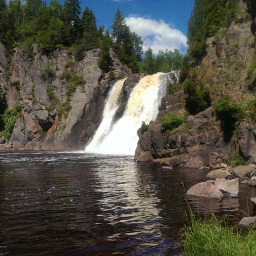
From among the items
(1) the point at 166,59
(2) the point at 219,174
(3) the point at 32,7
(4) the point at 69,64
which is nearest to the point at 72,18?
(4) the point at 69,64

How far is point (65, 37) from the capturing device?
79438mm

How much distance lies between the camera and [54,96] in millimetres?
71250

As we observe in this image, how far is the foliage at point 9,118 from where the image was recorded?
71.5 meters

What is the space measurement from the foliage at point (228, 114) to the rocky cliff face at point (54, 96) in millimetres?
Answer: 32087

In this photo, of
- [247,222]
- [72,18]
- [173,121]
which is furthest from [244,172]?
[72,18]

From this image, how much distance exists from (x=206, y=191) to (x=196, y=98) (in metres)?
21.2

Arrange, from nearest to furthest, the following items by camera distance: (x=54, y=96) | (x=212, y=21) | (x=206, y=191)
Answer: (x=206, y=191) → (x=212, y=21) → (x=54, y=96)

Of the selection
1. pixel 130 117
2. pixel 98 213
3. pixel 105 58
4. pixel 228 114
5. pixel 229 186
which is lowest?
pixel 98 213

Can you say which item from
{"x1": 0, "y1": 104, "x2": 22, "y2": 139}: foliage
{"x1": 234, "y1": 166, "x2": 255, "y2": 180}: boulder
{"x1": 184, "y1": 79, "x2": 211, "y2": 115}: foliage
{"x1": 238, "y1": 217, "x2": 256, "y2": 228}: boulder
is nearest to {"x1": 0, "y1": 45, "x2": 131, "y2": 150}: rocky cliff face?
{"x1": 0, "y1": 104, "x2": 22, "y2": 139}: foliage

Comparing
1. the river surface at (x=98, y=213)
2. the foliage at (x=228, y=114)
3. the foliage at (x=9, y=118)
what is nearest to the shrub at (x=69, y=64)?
the foliage at (x=9, y=118)

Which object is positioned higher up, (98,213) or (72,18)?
(72,18)

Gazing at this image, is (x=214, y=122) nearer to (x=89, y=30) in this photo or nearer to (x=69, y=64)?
(x=69, y=64)

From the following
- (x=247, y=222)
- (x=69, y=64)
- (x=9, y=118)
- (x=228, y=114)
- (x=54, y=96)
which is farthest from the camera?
(x=69, y=64)

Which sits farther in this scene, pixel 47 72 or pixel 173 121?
pixel 47 72
